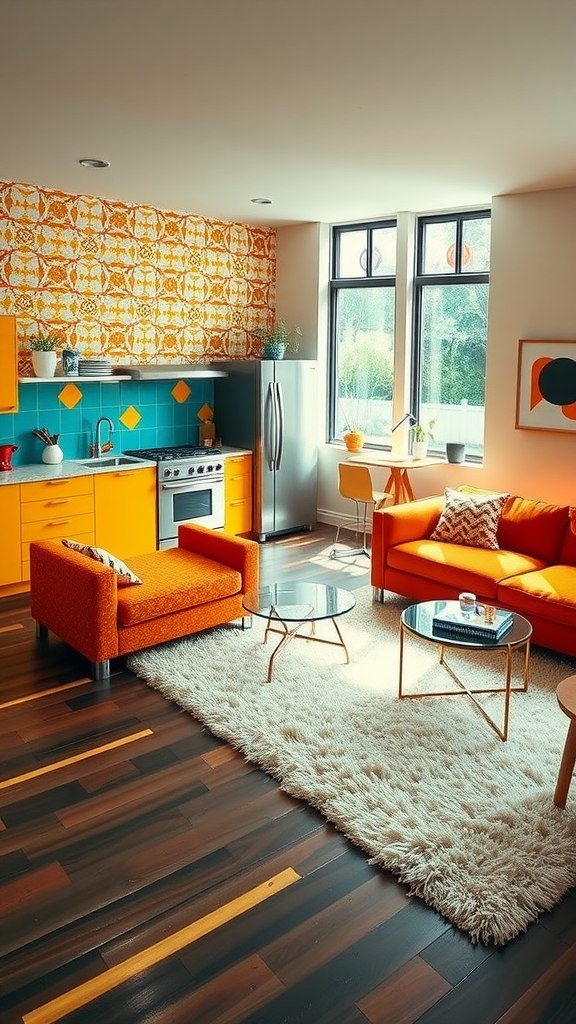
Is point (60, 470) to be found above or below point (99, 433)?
below

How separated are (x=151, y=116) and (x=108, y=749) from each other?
3.06 metres

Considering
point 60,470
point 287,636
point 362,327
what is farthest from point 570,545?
point 60,470

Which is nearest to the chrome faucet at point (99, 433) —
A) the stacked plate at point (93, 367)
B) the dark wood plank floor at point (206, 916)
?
the stacked plate at point (93, 367)

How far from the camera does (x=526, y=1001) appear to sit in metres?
2.37

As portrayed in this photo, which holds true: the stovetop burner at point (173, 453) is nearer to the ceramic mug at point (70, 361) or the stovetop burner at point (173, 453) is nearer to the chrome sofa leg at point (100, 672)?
the ceramic mug at point (70, 361)

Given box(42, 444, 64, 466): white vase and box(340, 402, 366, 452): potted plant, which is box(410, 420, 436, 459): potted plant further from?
box(42, 444, 64, 466): white vase

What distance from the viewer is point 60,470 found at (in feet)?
20.2

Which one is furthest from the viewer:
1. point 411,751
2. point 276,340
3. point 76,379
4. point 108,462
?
point 276,340

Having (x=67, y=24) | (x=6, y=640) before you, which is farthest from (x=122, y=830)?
(x=67, y=24)

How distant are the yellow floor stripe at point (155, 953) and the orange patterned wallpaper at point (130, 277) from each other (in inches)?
186

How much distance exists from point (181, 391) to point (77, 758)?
14.3 feet

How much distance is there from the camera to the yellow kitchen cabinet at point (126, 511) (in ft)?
20.6

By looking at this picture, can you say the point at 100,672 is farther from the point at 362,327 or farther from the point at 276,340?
the point at 362,327

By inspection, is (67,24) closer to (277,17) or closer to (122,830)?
(277,17)
